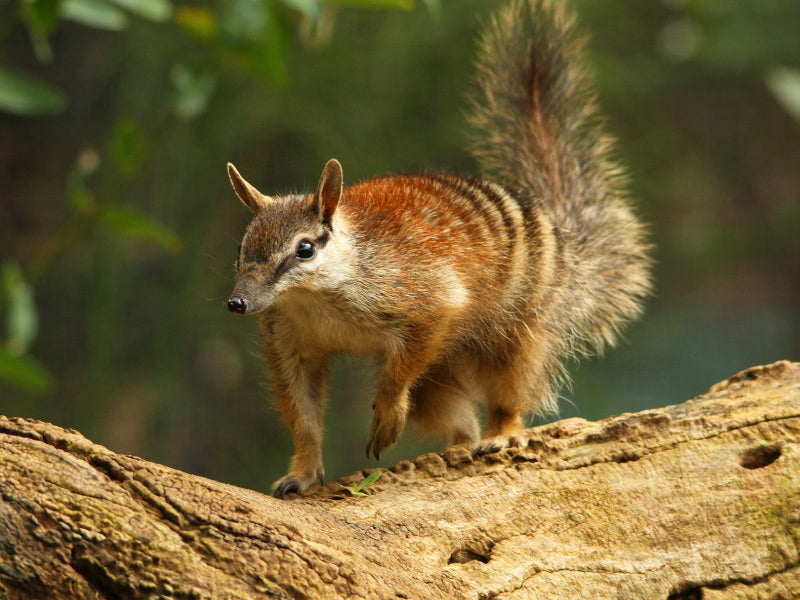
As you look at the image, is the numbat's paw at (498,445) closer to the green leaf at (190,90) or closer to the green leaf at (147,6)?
the green leaf at (190,90)

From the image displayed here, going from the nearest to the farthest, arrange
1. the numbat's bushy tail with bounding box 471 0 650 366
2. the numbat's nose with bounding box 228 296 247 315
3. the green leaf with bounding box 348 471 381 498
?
the numbat's nose with bounding box 228 296 247 315, the green leaf with bounding box 348 471 381 498, the numbat's bushy tail with bounding box 471 0 650 366

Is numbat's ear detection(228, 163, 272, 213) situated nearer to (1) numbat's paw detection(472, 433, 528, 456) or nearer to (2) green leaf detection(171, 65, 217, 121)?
(2) green leaf detection(171, 65, 217, 121)

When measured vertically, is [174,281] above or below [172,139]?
below

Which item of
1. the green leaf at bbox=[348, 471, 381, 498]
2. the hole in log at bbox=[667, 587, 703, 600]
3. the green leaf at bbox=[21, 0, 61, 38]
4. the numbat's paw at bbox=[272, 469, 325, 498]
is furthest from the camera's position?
the numbat's paw at bbox=[272, 469, 325, 498]

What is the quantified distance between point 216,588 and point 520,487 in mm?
1141

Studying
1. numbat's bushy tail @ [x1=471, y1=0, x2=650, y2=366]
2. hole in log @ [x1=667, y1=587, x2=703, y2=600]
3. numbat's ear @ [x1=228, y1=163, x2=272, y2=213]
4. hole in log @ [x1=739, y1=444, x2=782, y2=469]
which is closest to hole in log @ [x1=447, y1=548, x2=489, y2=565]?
hole in log @ [x1=667, y1=587, x2=703, y2=600]

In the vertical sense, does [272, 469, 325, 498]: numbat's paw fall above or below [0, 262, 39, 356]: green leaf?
below

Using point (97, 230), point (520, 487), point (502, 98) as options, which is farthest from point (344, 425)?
point (520, 487)

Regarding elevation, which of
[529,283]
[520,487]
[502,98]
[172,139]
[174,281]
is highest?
[172,139]

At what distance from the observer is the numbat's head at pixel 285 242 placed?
312 cm

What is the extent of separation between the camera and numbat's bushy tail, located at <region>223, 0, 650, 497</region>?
3500 mm

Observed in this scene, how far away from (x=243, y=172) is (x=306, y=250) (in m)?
4.26

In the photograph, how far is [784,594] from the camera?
2.76 meters

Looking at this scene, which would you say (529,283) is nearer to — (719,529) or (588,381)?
(719,529)
